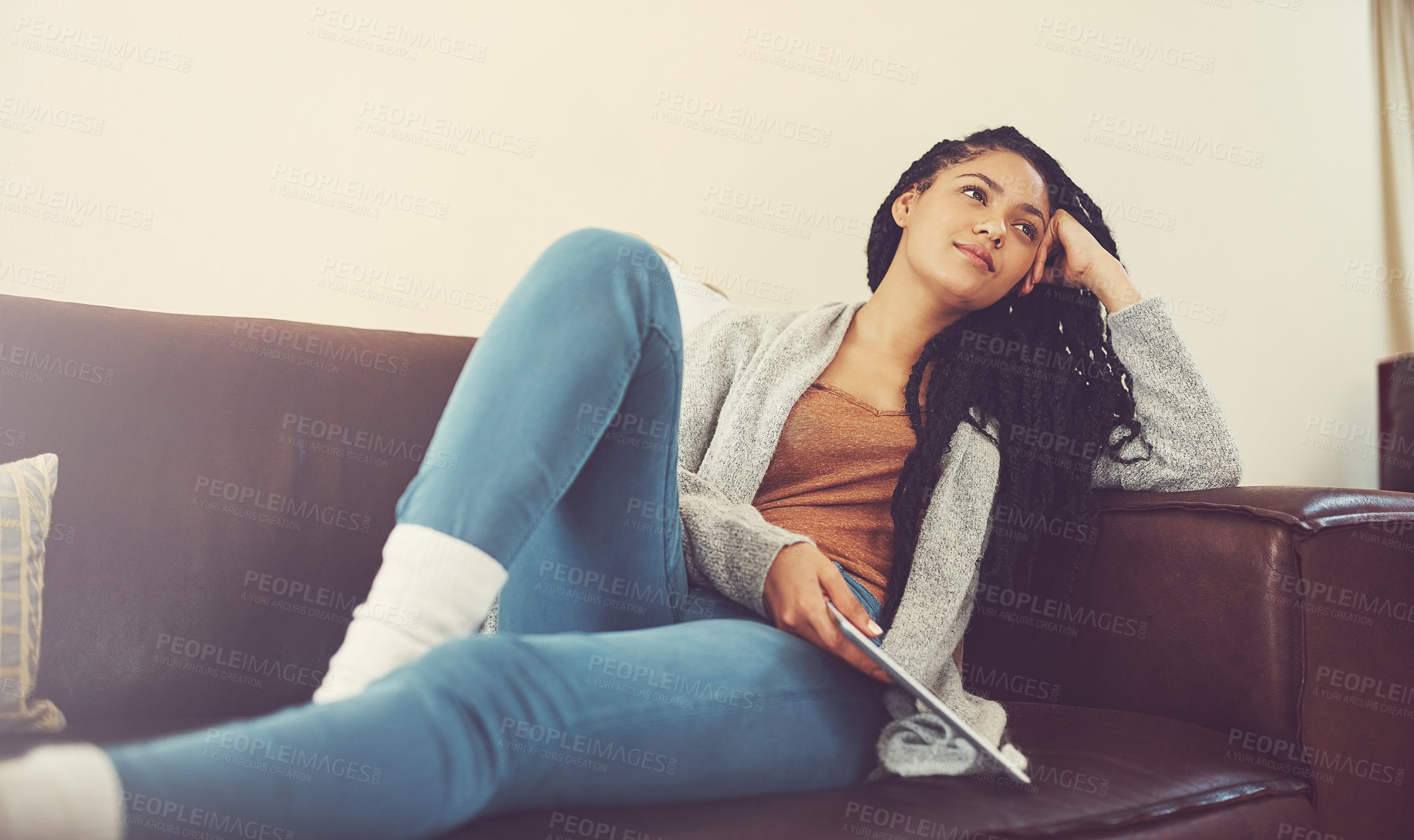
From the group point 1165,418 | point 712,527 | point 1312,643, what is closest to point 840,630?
point 712,527

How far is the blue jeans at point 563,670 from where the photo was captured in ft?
1.55

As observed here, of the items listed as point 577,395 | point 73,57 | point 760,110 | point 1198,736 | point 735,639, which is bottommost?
point 1198,736

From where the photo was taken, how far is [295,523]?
1035 millimetres

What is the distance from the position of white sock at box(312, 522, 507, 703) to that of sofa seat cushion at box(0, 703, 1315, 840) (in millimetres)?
123

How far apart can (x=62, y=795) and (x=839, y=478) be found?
0.85 m

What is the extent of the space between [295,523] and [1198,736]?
100cm

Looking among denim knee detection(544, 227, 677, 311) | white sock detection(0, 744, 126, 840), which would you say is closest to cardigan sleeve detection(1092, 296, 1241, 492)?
denim knee detection(544, 227, 677, 311)

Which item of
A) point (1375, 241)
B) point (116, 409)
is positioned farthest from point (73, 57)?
point (1375, 241)

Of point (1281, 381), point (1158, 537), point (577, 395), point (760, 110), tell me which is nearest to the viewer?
point (577, 395)

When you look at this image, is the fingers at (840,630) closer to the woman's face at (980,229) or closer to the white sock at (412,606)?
the white sock at (412,606)

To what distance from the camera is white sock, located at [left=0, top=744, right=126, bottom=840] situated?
1.29 ft

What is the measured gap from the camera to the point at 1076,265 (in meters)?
1.23

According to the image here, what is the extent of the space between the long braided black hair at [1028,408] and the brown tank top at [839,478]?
0.03m

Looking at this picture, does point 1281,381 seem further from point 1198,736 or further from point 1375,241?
point 1198,736
